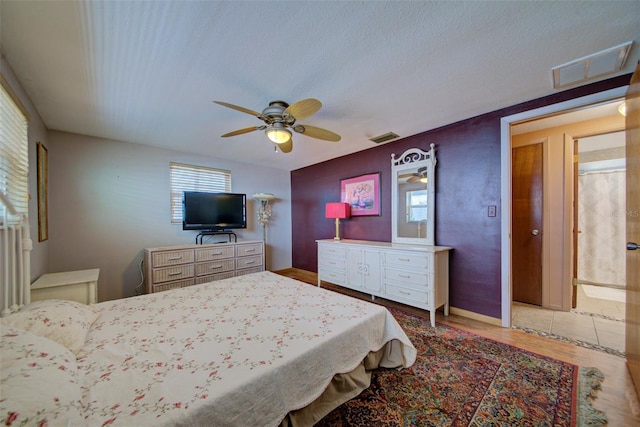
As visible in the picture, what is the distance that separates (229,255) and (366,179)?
102 inches

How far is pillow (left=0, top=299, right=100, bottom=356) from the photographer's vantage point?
1.08 meters

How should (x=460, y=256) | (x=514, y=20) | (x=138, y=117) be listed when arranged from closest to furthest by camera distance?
(x=514, y=20)
(x=138, y=117)
(x=460, y=256)

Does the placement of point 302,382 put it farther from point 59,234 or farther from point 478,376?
point 59,234

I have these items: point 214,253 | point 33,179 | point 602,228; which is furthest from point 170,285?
point 602,228

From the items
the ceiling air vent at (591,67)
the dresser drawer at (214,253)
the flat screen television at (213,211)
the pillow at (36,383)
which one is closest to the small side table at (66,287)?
the dresser drawer at (214,253)

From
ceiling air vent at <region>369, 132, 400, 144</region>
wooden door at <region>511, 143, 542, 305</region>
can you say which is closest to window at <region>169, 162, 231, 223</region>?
ceiling air vent at <region>369, 132, 400, 144</region>

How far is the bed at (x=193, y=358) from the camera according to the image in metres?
0.74

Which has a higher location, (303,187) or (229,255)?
(303,187)

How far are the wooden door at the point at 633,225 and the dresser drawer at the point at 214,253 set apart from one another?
4216 millimetres

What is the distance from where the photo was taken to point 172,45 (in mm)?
1476

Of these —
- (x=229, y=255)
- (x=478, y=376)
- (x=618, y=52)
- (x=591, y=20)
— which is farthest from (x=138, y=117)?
(x=618, y=52)

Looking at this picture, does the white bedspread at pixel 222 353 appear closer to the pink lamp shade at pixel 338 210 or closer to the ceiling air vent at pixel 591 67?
the pink lamp shade at pixel 338 210

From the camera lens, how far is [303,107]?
1799mm

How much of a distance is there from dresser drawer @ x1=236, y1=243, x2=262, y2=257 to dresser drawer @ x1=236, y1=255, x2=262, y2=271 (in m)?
0.07
